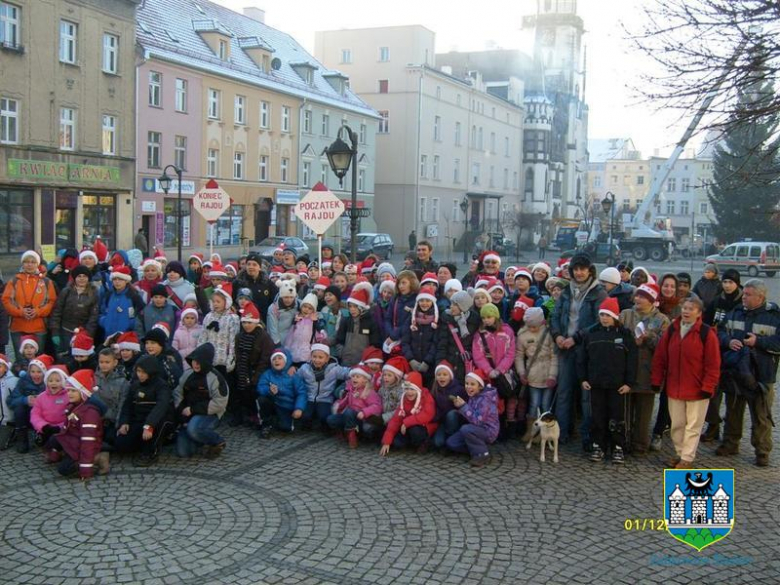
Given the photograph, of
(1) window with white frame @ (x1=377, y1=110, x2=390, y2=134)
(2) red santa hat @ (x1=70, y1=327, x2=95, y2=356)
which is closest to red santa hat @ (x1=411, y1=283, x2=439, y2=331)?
(2) red santa hat @ (x1=70, y1=327, x2=95, y2=356)

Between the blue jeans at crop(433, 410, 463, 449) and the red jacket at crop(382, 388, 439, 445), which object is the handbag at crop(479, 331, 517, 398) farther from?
the red jacket at crop(382, 388, 439, 445)

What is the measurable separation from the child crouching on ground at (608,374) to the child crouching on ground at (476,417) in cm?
99

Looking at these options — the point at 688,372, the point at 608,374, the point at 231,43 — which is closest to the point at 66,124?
the point at 231,43

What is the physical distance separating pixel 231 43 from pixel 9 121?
54.2 feet

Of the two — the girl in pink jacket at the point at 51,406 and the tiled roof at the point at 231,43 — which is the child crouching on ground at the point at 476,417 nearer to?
the girl in pink jacket at the point at 51,406

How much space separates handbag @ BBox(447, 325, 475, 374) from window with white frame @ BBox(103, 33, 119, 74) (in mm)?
29359

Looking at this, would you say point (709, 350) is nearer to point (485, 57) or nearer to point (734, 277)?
point (734, 277)

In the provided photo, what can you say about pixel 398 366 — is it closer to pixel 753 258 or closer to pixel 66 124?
pixel 66 124

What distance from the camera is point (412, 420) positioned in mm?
Answer: 8570

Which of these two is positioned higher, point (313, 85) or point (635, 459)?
point (313, 85)

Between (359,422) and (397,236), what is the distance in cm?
5100

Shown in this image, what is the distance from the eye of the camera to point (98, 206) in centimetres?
3438

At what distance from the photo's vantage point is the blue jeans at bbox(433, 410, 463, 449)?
28.0ft

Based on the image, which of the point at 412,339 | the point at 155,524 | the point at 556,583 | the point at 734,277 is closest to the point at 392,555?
the point at 556,583
